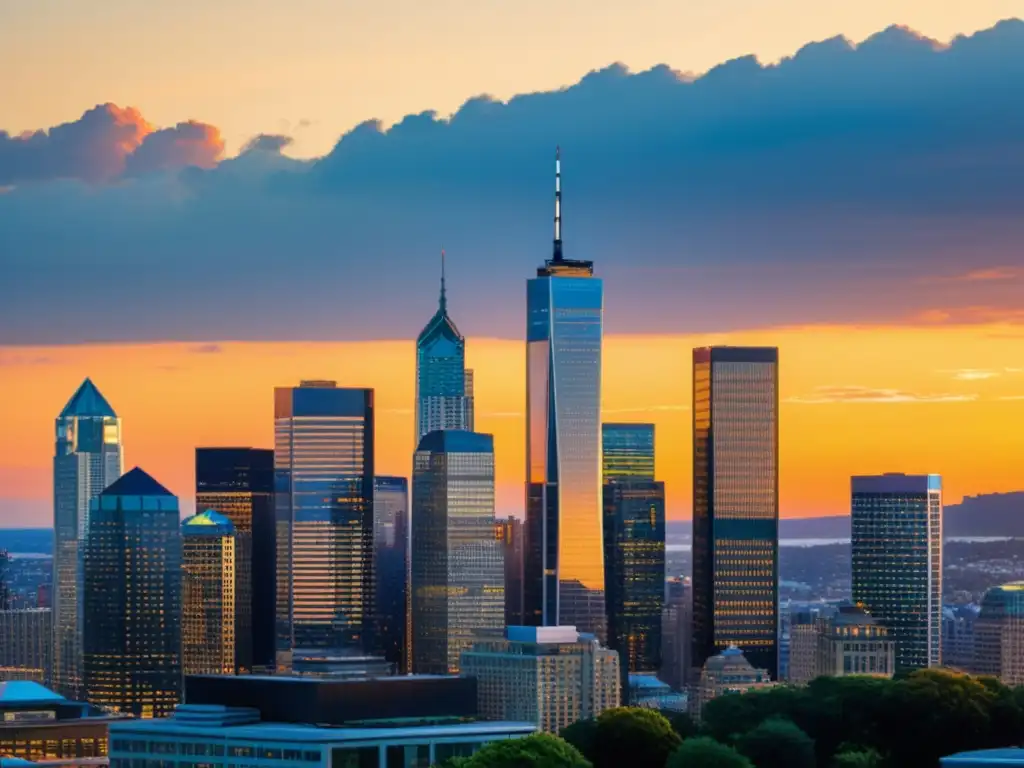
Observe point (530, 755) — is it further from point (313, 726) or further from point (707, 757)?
point (313, 726)

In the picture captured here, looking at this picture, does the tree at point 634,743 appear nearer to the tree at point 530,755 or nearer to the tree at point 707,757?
the tree at point 530,755

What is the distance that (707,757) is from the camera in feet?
351

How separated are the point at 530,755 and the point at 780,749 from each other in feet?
37.1

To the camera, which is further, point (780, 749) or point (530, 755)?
point (780, 749)

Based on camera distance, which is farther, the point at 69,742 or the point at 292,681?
the point at 69,742

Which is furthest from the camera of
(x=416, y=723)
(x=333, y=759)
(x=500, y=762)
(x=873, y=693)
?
(x=416, y=723)

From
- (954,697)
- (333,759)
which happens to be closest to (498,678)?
(333,759)

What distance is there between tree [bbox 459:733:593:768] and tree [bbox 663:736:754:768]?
Result: 19.0 ft

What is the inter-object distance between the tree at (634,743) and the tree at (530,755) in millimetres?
6330

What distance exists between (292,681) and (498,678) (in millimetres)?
56014

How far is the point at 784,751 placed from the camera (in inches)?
4471

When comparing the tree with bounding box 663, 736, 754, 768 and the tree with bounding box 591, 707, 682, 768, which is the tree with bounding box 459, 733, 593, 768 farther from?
the tree with bounding box 591, 707, 682, 768

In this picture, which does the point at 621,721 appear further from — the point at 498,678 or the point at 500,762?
the point at 498,678

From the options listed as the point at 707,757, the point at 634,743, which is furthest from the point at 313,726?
the point at 707,757
